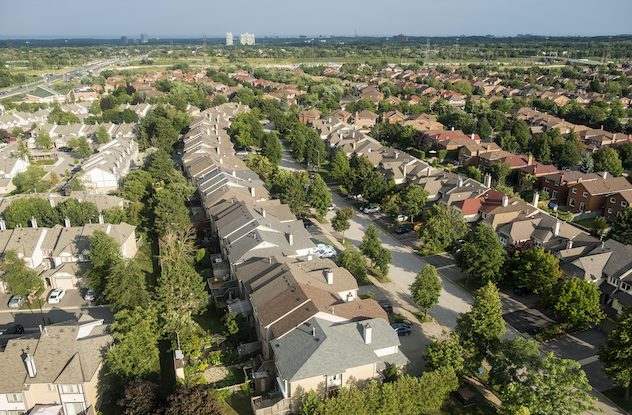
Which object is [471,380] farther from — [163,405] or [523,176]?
[523,176]

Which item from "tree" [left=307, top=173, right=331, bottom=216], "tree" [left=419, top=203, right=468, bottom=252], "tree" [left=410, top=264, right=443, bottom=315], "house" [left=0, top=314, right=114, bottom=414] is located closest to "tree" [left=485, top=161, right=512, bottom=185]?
"tree" [left=419, top=203, right=468, bottom=252]

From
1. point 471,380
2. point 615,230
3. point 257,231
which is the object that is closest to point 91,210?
point 257,231

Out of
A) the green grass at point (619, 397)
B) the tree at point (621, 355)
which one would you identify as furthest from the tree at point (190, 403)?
the green grass at point (619, 397)

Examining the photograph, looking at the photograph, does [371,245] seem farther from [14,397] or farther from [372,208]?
[14,397]

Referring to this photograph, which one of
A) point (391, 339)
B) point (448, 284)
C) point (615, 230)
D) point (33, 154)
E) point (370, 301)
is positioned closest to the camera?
point (391, 339)

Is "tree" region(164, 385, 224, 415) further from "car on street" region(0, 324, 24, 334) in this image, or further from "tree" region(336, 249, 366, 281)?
"tree" region(336, 249, 366, 281)

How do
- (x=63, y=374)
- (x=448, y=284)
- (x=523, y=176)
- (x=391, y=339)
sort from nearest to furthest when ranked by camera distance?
(x=63, y=374), (x=391, y=339), (x=448, y=284), (x=523, y=176)
